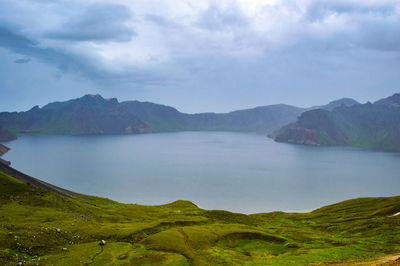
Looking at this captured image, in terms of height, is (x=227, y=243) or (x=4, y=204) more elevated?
(x=4, y=204)

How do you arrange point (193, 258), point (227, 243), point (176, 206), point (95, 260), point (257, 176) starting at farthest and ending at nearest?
point (257, 176) < point (176, 206) < point (227, 243) < point (193, 258) < point (95, 260)

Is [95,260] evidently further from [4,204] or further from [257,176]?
[257,176]

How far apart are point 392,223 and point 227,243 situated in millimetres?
35798

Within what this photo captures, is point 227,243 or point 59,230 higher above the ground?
point 59,230

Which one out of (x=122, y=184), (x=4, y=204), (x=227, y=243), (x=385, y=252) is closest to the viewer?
(x=385, y=252)

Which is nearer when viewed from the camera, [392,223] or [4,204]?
[4,204]

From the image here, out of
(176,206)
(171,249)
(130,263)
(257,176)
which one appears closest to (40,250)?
(130,263)

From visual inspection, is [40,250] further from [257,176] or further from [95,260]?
[257,176]

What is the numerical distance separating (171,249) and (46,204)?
30.0 metres

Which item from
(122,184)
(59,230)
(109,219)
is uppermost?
(59,230)

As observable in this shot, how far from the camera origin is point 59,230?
1479 inches

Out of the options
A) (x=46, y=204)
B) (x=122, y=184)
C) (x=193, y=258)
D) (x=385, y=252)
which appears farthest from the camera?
(x=122, y=184)

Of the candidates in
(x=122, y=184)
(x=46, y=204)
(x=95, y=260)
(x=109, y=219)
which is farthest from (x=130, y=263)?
(x=122, y=184)

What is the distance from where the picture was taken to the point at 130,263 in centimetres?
3062
